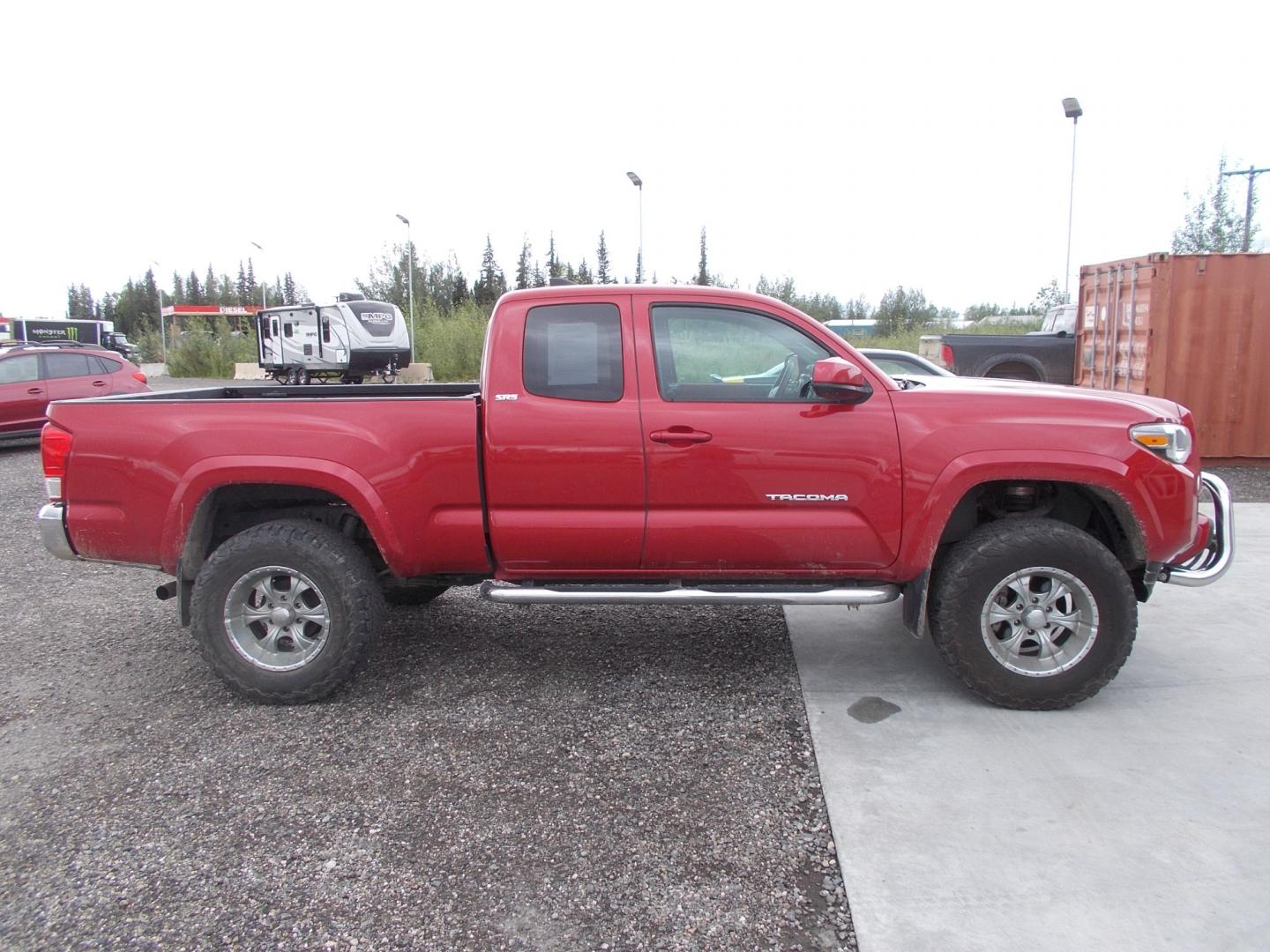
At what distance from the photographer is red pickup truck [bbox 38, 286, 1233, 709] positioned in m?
4.16

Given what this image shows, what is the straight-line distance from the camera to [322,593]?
432cm

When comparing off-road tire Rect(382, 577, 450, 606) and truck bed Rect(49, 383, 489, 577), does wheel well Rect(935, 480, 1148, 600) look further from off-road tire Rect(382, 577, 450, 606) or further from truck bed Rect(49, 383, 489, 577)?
off-road tire Rect(382, 577, 450, 606)

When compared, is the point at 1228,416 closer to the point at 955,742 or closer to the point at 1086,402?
the point at 1086,402

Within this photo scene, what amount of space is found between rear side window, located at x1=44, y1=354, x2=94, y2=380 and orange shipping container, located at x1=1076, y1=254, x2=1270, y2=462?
15174mm

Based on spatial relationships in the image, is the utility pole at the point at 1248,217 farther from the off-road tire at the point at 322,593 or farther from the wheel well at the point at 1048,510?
the off-road tire at the point at 322,593

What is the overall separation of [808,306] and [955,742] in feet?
122

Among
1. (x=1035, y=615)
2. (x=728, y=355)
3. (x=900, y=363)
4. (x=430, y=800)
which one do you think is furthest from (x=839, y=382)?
(x=900, y=363)

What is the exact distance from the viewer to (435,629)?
18.4 ft

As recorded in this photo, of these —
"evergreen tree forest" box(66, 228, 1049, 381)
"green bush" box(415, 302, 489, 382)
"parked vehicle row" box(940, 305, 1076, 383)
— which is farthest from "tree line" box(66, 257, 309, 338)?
"parked vehicle row" box(940, 305, 1076, 383)

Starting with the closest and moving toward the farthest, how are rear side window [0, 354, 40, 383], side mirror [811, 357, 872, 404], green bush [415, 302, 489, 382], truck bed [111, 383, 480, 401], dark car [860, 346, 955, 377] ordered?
1. side mirror [811, 357, 872, 404]
2. truck bed [111, 383, 480, 401]
3. dark car [860, 346, 955, 377]
4. rear side window [0, 354, 40, 383]
5. green bush [415, 302, 489, 382]

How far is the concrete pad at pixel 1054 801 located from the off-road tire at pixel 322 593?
84.2 inches

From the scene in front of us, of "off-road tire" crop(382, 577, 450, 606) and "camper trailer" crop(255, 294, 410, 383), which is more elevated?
"camper trailer" crop(255, 294, 410, 383)

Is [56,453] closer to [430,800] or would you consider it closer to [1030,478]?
[430,800]

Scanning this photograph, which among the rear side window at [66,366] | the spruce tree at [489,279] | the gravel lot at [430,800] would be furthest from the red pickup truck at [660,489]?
the spruce tree at [489,279]
